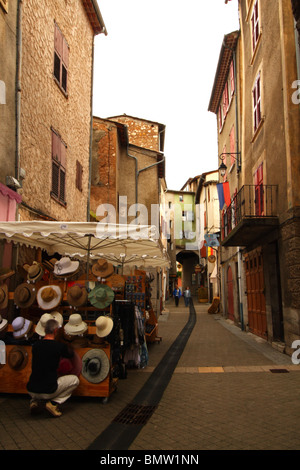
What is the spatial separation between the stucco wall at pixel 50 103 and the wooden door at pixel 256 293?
6.51m

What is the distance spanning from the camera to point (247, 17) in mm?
14992

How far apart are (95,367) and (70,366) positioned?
14.9 inches

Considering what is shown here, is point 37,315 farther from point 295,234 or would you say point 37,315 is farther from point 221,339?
point 221,339

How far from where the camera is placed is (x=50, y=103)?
38.3ft

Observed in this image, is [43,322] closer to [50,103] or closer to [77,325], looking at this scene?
[77,325]

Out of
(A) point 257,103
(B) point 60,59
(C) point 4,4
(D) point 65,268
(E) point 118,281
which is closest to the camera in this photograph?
(D) point 65,268

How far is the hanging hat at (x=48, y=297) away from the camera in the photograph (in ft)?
21.7

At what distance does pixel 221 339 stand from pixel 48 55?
10573 mm

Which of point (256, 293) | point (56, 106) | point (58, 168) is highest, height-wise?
point (56, 106)

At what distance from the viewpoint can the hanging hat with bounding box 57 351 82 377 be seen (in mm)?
5992

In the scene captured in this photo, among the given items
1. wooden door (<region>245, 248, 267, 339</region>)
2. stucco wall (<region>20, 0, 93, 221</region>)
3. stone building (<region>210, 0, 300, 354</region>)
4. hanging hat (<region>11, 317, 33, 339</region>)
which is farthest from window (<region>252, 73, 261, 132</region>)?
hanging hat (<region>11, 317, 33, 339</region>)

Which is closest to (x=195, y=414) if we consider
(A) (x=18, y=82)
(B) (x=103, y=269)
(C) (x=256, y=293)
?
(B) (x=103, y=269)

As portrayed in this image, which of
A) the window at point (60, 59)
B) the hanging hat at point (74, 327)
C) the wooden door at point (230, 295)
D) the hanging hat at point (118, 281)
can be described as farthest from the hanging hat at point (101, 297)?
the wooden door at point (230, 295)
